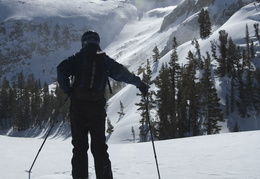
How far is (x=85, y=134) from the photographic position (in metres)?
4.65

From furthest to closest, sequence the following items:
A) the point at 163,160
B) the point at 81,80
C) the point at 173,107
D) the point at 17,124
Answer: the point at 17,124 → the point at 173,107 → the point at 163,160 → the point at 81,80

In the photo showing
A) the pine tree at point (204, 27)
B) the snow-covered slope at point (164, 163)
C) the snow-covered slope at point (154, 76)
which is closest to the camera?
the snow-covered slope at point (164, 163)

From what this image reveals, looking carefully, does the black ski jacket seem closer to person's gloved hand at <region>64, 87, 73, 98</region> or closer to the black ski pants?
person's gloved hand at <region>64, 87, 73, 98</region>

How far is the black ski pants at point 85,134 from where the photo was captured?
14.9 feet

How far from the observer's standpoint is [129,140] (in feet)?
157

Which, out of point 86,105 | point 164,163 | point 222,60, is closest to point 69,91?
point 86,105

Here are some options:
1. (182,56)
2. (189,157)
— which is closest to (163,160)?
(189,157)

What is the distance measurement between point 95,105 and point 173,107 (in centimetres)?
4025

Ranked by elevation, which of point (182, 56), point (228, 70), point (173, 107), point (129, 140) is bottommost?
point (129, 140)

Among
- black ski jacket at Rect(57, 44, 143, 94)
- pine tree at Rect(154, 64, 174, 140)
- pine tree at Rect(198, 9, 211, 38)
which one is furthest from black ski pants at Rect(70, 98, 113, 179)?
pine tree at Rect(198, 9, 211, 38)

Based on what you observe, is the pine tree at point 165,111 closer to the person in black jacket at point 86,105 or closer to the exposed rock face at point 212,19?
the person in black jacket at point 86,105

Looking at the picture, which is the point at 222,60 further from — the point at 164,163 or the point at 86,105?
the point at 86,105

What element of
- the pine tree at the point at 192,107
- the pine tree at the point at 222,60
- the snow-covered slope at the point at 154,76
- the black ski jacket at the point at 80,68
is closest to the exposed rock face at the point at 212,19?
the snow-covered slope at the point at 154,76

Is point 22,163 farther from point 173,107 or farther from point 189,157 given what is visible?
point 173,107
